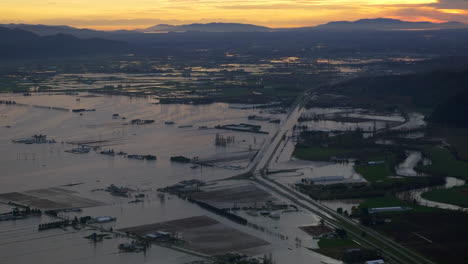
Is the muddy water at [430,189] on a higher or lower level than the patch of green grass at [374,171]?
lower

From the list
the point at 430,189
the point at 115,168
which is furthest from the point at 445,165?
the point at 115,168

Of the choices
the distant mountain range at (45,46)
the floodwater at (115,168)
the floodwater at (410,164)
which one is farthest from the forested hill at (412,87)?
the distant mountain range at (45,46)

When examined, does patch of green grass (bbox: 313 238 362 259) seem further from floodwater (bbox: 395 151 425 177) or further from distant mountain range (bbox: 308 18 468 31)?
distant mountain range (bbox: 308 18 468 31)

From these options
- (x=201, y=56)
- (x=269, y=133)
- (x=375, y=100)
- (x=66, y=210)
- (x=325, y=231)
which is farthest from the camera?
(x=201, y=56)

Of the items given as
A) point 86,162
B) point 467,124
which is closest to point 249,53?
point 467,124

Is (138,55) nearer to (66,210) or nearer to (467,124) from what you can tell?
(467,124)

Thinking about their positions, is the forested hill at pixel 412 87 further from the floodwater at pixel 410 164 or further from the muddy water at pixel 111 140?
the floodwater at pixel 410 164

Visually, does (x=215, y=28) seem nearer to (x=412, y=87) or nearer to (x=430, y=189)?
(x=412, y=87)
